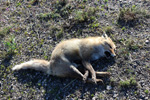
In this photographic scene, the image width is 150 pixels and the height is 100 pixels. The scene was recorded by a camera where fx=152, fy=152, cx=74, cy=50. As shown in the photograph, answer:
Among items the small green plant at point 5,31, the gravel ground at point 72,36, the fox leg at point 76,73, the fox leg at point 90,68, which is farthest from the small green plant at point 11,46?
the fox leg at point 90,68

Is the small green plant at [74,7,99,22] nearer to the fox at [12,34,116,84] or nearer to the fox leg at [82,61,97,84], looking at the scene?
the fox at [12,34,116,84]

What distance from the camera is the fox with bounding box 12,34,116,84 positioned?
5402 mm

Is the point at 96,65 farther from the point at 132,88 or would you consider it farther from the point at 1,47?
the point at 1,47

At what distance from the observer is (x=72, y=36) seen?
710 centimetres

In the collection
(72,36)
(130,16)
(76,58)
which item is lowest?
(76,58)

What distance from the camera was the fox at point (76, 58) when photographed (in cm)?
540

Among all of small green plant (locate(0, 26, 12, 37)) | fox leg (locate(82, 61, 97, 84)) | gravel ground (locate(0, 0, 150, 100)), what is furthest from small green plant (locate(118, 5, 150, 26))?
small green plant (locate(0, 26, 12, 37))

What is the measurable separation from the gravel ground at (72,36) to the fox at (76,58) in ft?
0.84

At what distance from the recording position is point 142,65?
542 cm

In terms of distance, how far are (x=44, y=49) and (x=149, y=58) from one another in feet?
14.2

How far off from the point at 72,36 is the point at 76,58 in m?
1.61

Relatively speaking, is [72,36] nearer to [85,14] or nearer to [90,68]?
[85,14]

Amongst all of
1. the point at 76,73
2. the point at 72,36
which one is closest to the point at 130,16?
the point at 72,36

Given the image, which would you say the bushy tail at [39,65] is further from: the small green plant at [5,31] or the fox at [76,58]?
the small green plant at [5,31]
